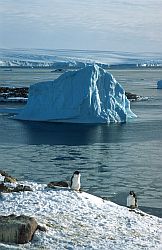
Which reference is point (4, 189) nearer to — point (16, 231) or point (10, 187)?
point (10, 187)

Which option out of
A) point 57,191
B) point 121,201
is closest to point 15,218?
point 57,191

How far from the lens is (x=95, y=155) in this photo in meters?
21.7

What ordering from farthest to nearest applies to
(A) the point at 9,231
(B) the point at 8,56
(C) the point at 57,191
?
1. (B) the point at 8,56
2. (C) the point at 57,191
3. (A) the point at 9,231

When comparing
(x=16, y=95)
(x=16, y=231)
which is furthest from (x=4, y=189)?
(x=16, y=95)

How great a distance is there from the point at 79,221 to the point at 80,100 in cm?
2253

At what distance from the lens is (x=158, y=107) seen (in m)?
41.2

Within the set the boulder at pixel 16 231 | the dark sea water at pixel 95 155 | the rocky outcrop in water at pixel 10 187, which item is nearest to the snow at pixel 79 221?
the boulder at pixel 16 231

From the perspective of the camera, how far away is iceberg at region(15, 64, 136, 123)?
3297 centimetres

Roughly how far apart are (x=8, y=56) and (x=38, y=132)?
5228 inches

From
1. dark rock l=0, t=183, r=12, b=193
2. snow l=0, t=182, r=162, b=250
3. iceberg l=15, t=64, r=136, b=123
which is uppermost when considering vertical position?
iceberg l=15, t=64, r=136, b=123

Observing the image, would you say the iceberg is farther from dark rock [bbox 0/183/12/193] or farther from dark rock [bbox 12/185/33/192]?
dark rock [bbox 0/183/12/193]

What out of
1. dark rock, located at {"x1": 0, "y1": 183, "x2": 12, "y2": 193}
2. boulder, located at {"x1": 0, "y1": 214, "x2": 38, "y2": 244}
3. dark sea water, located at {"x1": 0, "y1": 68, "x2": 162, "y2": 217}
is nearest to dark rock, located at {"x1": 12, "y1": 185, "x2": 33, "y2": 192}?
dark rock, located at {"x1": 0, "y1": 183, "x2": 12, "y2": 193}

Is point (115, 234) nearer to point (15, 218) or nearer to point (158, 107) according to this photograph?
point (15, 218)

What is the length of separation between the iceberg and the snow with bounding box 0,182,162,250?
2064cm
